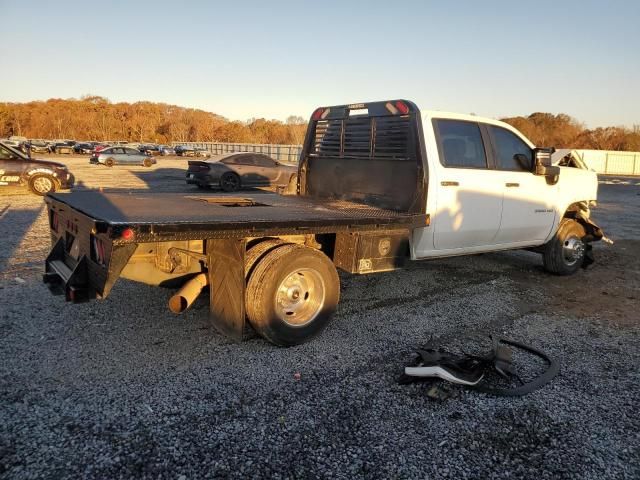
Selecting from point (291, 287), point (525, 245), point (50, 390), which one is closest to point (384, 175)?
point (291, 287)

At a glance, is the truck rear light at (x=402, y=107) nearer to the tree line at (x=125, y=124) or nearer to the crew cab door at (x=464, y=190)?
the crew cab door at (x=464, y=190)

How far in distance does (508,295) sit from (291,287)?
336 centimetres

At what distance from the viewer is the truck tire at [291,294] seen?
3.98 m

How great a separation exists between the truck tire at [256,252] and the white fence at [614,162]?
4858cm

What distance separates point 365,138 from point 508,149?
6.20 feet

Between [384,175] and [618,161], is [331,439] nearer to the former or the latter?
[384,175]

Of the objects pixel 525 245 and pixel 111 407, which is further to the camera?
pixel 525 245

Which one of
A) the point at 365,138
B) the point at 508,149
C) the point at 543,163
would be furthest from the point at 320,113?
the point at 543,163

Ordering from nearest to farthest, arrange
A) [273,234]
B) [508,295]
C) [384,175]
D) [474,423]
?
[474,423] < [273,234] < [384,175] < [508,295]

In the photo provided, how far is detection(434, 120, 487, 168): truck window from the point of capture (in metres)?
5.48

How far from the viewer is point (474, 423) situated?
127 inches

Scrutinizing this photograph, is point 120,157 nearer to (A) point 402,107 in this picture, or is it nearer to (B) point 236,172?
(B) point 236,172

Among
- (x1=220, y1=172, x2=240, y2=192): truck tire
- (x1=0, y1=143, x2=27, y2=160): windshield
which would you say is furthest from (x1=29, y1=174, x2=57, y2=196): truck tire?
(x1=220, y1=172, x2=240, y2=192): truck tire

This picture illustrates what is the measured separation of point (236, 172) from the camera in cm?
1853
